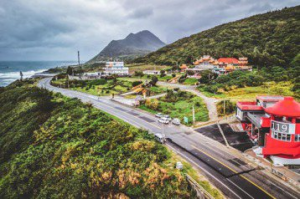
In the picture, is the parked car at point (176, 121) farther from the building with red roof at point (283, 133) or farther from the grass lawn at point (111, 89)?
the grass lawn at point (111, 89)

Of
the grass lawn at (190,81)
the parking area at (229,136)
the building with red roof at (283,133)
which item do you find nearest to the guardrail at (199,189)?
the building with red roof at (283,133)

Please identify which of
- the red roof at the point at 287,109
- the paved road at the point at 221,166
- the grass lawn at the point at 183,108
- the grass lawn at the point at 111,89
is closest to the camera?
the paved road at the point at 221,166

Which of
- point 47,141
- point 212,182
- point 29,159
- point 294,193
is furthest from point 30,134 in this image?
point 294,193

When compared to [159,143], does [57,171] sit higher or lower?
lower

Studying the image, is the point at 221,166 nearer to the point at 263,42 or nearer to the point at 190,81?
the point at 190,81

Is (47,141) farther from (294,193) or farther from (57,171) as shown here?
(294,193)

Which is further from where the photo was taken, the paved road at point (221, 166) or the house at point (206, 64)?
the house at point (206, 64)
